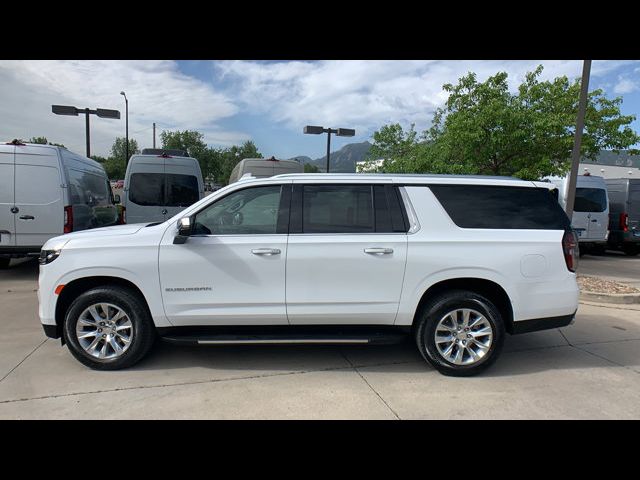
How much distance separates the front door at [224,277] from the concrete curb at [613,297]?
583cm

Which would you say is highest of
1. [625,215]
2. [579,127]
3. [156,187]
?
[579,127]

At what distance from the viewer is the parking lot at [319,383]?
3227mm

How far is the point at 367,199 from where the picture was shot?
13.1ft

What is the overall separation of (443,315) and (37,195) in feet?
24.3

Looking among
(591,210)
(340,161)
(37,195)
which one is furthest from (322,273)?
(340,161)

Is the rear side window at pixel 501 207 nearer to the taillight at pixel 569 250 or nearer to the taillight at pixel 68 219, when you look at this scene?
the taillight at pixel 569 250

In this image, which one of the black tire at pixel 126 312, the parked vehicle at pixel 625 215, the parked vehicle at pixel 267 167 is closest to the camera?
the black tire at pixel 126 312

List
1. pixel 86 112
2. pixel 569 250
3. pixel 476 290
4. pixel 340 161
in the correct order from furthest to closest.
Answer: pixel 340 161
pixel 86 112
pixel 476 290
pixel 569 250

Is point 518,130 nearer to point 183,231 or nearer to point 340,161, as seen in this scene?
point 183,231

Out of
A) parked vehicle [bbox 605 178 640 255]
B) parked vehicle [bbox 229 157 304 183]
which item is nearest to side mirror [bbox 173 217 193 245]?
parked vehicle [bbox 229 157 304 183]

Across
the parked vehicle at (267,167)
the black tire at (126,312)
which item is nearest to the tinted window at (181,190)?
the parked vehicle at (267,167)

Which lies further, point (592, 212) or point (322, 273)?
point (592, 212)

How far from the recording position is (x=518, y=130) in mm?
8695
